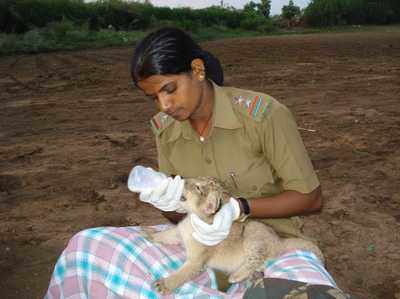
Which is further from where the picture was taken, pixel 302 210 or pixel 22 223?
pixel 22 223

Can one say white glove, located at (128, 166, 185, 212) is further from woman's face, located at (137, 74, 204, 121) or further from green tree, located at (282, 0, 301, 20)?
green tree, located at (282, 0, 301, 20)

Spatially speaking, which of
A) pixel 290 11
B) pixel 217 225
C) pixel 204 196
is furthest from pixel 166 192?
pixel 290 11

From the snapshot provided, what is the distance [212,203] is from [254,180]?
0.28m

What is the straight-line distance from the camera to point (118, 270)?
2.08m

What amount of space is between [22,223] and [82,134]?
2.51 m

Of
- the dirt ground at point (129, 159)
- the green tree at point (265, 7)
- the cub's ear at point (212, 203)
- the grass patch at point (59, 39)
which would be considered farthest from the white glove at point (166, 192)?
the green tree at point (265, 7)

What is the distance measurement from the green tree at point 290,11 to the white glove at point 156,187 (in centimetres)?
3464

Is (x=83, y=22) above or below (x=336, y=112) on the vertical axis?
above

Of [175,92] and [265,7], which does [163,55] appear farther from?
[265,7]

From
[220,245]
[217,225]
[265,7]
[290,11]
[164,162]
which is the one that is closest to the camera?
[217,225]

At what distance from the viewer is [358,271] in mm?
3312

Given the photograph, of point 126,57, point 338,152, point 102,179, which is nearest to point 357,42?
point 126,57

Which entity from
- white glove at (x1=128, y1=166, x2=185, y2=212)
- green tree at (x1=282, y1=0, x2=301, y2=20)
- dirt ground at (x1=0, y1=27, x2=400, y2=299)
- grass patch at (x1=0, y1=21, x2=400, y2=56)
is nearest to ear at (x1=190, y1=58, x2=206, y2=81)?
white glove at (x1=128, y1=166, x2=185, y2=212)

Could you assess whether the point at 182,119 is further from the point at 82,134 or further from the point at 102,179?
the point at 82,134
